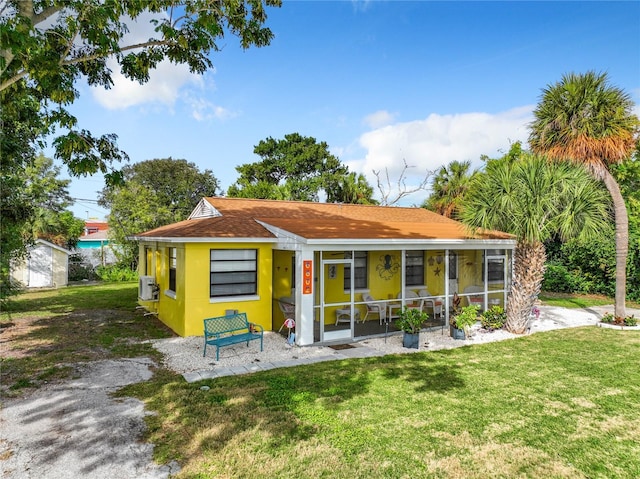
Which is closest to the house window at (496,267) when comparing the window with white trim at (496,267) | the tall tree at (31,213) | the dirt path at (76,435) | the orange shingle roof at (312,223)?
the window with white trim at (496,267)

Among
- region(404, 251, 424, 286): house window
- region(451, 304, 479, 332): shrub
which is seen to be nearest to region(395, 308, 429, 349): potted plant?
region(451, 304, 479, 332): shrub

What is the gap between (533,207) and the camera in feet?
35.9

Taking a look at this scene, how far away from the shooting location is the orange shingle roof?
11570 millimetres

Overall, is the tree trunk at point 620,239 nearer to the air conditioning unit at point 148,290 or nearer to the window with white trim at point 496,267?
the window with white trim at point 496,267

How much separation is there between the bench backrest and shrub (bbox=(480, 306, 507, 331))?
7.82 m

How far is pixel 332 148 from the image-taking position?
127 feet

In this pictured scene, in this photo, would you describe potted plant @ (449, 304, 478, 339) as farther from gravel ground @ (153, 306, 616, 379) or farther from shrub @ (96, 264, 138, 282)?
shrub @ (96, 264, 138, 282)

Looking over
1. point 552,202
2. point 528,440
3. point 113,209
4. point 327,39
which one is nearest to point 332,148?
point 113,209

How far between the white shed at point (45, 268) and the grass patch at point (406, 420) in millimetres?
22399

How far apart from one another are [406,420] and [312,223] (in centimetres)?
851

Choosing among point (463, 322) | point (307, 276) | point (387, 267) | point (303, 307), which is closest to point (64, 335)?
point (303, 307)

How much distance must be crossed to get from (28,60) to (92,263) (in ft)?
91.4

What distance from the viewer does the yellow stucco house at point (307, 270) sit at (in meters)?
10.9

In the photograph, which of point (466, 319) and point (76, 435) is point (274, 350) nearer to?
point (76, 435)
